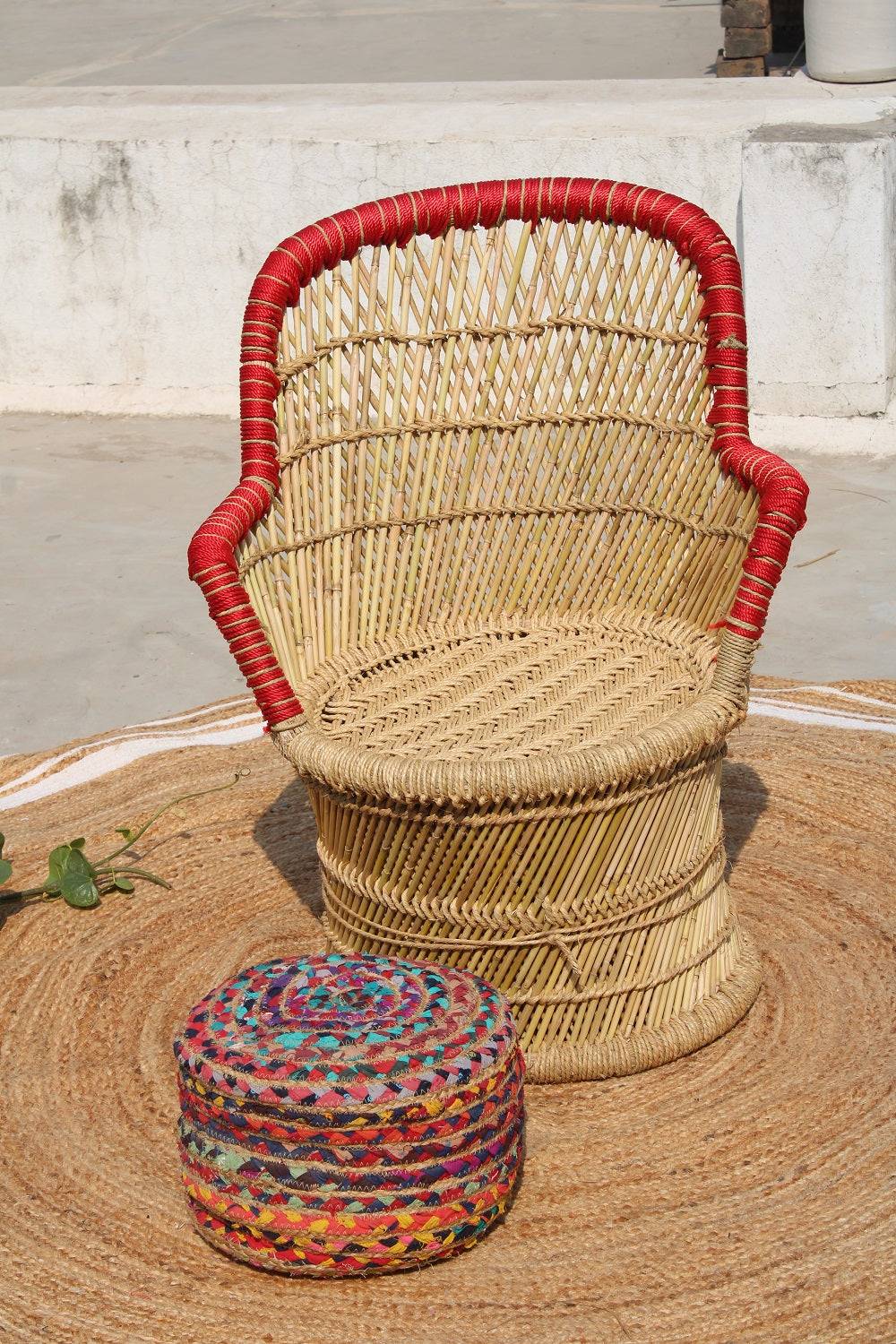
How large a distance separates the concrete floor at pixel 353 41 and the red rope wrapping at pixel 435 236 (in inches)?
187

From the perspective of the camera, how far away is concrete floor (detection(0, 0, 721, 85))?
760 cm

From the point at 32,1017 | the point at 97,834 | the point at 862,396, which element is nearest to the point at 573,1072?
the point at 32,1017

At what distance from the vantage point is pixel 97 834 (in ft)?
9.41

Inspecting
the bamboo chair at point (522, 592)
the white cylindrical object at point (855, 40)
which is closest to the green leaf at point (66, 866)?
the bamboo chair at point (522, 592)

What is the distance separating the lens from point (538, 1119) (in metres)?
2.16

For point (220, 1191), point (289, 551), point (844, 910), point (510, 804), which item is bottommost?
point (844, 910)

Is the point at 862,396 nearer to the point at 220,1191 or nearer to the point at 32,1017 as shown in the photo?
the point at 32,1017

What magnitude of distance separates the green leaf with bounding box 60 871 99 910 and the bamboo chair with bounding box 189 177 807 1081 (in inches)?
17.1

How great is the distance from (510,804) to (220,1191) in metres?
0.56

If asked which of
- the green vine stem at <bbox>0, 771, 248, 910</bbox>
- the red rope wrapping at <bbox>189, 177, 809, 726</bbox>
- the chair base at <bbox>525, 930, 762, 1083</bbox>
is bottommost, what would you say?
the chair base at <bbox>525, 930, 762, 1083</bbox>

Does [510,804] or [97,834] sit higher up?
[510,804]

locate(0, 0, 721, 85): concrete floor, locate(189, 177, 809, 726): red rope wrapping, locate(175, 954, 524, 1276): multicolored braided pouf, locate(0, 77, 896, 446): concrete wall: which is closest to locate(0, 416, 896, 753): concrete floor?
locate(0, 77, 896, 446): concrete wall

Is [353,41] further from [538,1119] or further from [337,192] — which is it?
[538,1119]

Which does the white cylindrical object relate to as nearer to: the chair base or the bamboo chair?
the bamboo chair
